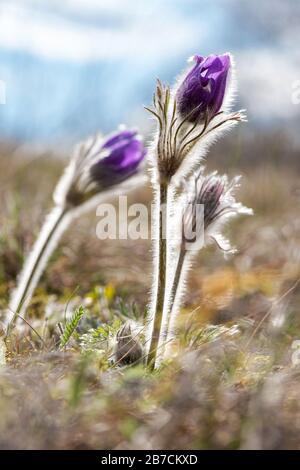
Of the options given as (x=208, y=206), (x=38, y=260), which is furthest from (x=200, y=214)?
(x=38, y=260)

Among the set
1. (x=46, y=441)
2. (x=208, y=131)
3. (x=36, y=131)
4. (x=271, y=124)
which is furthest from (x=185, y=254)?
(x=271, y=124)

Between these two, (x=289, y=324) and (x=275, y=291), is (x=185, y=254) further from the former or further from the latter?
(x=275, y=291)

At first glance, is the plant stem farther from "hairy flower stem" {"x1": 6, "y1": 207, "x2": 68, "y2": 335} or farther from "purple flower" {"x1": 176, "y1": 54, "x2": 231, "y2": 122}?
"hairy flower stem" {"x1": 6, "y1": 207, "x2": 68, "y2": 335}

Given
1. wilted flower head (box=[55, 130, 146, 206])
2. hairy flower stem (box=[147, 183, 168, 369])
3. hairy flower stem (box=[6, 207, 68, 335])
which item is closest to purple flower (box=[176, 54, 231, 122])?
hairy flower stem (box=[147, 183, 168, 369])

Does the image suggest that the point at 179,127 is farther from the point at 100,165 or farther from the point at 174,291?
the point at 100,165

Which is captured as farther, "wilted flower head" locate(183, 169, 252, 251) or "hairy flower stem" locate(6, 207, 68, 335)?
Result: "hairy flower stem" locate(6, 207, 68, 335)
